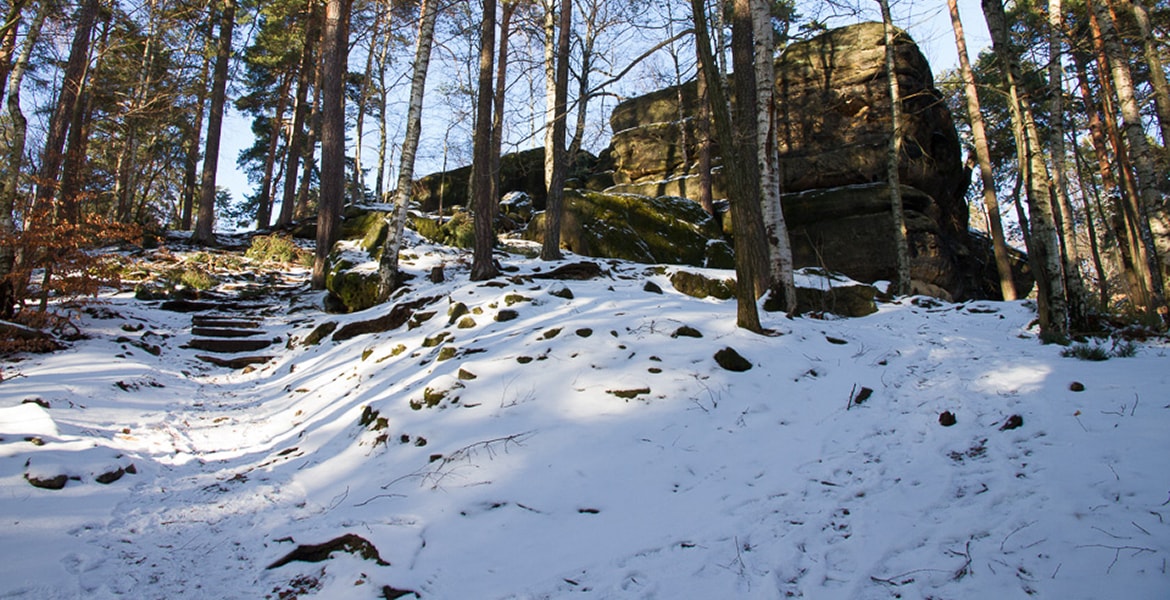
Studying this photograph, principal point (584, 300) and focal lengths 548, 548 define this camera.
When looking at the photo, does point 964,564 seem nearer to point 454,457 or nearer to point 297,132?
point 454,457

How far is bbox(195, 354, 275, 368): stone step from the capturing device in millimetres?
8148

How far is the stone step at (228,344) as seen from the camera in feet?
28.2

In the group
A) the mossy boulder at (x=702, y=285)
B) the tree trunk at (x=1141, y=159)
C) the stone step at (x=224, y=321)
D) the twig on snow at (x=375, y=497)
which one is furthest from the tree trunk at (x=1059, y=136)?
the stone step at (x=224, y=321)

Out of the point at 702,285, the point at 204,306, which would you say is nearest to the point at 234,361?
the point at 204,306

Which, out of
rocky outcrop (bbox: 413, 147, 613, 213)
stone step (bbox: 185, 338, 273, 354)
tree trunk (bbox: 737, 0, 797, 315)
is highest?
rocky outcrop (bbox: 413, 147, 613, 213)

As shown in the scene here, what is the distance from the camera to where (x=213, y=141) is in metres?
16.0

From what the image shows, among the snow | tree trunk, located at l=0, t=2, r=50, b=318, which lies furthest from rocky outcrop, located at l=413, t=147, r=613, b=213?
the snow

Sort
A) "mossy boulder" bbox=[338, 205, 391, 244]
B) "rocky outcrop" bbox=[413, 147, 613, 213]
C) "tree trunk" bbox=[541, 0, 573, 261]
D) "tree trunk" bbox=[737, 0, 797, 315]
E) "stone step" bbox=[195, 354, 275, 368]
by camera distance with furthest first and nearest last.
A: "rocky outcrop" bbox=[413, 147, 613, 213]
"mossy boulder" bbox=[338, 205, 391, 244]
"tree trunk" bbox=[541, 0, 573, 261]
"stone step" bbox=[195, 354, 275, 368]
"tree trunk" bbox=[737, 0, 797, 315]

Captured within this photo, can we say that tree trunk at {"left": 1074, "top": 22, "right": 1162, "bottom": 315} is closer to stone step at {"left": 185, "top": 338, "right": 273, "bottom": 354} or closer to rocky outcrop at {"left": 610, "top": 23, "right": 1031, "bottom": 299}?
rocky outcrop at {"left": 610, "top": 23, "right": 1031, "bottom": 299}

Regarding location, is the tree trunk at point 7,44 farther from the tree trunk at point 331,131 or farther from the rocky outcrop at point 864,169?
the rocky outcrop at point 864,169

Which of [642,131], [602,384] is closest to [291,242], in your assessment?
[642,131]

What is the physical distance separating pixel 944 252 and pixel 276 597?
17.9 metres

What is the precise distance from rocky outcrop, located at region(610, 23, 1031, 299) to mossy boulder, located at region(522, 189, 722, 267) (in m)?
4.60

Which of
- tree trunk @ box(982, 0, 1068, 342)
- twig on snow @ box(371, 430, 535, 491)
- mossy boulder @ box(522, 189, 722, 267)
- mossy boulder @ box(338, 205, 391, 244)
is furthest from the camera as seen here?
mossy boulder @ box(338, 205, 391, 244)
